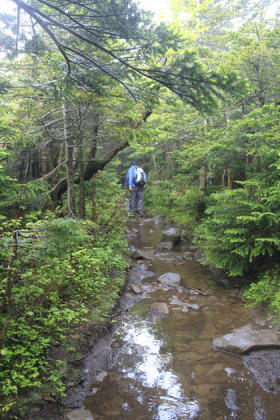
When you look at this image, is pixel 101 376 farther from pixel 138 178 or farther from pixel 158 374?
pixel 138 178

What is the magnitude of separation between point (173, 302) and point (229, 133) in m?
5.05

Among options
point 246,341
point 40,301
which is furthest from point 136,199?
point 40,301

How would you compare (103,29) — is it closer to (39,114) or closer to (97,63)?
(97,63)

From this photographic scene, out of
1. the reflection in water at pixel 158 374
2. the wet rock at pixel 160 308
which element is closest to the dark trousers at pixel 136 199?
the wet rock at pixel 160 308

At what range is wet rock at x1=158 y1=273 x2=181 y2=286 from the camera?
25.2 ft

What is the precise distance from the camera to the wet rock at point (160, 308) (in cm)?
599

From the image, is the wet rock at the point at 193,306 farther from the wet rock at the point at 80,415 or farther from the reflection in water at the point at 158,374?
the wet rock at the point at 80,415

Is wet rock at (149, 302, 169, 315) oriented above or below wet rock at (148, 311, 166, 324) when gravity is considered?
above

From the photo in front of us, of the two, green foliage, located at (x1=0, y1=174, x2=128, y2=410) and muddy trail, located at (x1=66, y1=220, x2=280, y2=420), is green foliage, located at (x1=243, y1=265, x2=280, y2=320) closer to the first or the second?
muddy trail, located at (x1=66, y1=220, x2=280, y2=420)

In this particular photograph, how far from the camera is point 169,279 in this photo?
7.86 metres

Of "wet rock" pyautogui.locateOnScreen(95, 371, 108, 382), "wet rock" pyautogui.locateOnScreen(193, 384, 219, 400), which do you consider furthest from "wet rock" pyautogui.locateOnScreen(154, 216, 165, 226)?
"wet rock" pyautogui.locateOnScreen(193, 384, 219, 400)

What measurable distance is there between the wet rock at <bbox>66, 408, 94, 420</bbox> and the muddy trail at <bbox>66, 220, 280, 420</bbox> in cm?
1

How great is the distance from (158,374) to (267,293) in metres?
3.14

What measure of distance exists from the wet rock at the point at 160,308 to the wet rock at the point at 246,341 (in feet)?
4.84
